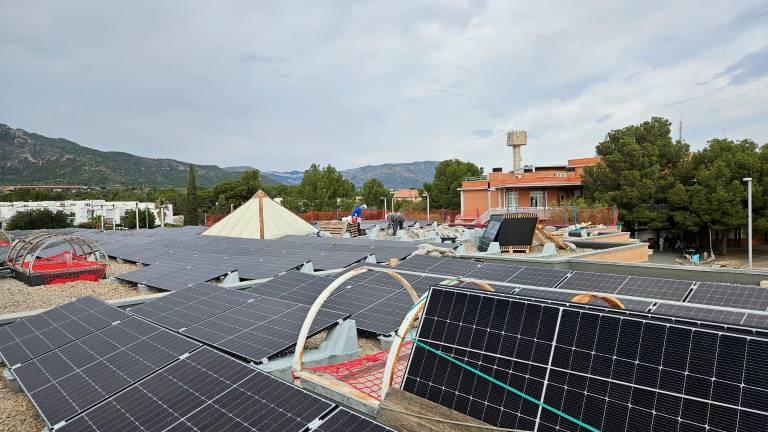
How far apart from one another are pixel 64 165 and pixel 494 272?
196859mm

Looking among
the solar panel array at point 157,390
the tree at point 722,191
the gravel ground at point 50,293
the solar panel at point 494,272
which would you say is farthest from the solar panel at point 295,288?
the tree at point 722,191

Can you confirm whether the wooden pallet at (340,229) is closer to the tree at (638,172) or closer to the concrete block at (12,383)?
the concrete block at (12,383)

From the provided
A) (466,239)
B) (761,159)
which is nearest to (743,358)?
(466,239)

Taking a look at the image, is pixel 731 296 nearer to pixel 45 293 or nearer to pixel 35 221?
pixel 45 293

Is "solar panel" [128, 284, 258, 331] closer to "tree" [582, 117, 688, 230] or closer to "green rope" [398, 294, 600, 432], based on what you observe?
"green rope" [398, 294, 600, 432]

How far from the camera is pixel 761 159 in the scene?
4131cm

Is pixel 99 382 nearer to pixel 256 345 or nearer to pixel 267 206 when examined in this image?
pixel 256 345

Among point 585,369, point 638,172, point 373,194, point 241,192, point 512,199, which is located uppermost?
point 638,172

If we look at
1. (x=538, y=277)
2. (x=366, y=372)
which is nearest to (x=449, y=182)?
(x=538, y=277)

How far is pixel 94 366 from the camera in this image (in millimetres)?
6172

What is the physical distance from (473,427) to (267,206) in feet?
93.9

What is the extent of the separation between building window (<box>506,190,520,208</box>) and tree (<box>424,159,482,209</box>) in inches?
491

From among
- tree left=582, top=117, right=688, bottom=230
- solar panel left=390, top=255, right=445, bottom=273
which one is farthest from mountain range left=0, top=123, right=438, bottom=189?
solar panel left=390, top=255, right=445, bottom=273

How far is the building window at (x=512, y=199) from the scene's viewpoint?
185ft
